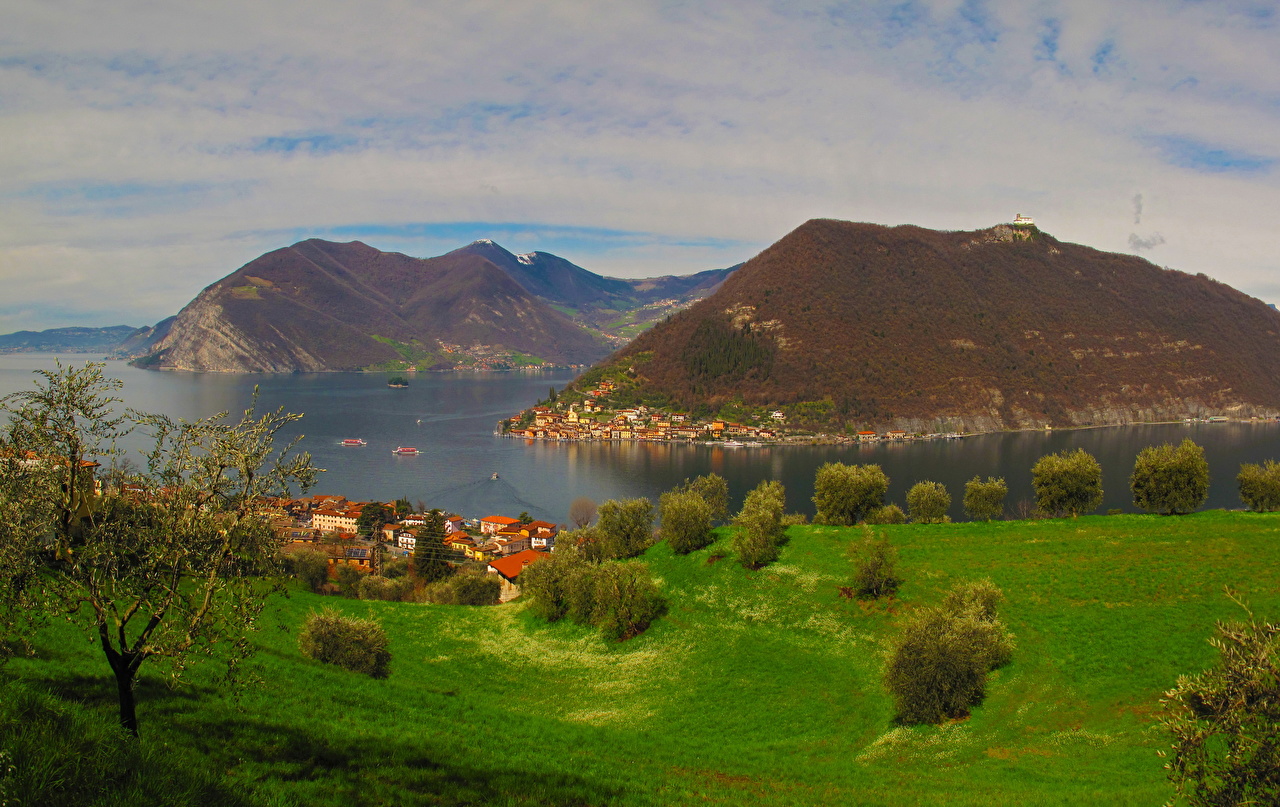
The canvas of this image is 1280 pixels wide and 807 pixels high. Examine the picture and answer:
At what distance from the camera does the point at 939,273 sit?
7520 inches

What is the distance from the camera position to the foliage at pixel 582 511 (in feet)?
228

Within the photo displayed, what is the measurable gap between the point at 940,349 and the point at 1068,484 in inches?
5069

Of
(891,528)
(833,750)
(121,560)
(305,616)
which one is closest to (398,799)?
(121,560)

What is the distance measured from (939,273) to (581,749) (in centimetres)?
20117

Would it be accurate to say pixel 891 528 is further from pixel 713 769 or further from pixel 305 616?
pixel 305 616

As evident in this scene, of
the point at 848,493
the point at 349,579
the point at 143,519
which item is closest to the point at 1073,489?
the point at 848,493

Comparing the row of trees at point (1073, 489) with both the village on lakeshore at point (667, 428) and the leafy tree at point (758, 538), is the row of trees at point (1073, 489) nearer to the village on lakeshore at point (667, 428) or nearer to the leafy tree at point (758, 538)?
the leafy tree at point (758, 538)

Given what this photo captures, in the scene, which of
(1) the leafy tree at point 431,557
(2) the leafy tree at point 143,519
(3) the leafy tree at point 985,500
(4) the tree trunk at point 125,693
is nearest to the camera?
(2) the leafy tree at point 143,519

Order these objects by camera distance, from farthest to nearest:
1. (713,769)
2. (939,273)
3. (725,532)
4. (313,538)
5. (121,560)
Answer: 1. (939,273)
2. (313,538)
3. (725,532)
4. (713,769)
5. (121,560)

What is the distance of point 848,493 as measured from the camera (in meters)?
40.8

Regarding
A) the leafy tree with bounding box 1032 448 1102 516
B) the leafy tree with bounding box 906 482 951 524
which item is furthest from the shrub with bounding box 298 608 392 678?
the leafy tree with bounding box 1032 448 1102 516

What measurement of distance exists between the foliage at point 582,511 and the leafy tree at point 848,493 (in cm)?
→ 3178

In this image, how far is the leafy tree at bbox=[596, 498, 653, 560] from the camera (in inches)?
1511

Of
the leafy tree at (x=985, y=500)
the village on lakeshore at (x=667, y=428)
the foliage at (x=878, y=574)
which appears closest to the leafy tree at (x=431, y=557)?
the foliage at (x=878, y=574)
